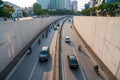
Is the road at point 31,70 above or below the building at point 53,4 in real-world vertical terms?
below

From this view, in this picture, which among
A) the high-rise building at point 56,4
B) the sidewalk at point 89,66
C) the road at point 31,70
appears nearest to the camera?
the road at point 31,70

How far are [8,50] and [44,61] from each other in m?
5.46

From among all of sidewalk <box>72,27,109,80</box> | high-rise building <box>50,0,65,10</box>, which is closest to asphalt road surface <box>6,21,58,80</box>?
sidewalk <box>72,27,109,80</box>

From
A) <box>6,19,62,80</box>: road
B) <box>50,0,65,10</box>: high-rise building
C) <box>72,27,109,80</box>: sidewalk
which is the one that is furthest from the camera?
<box>50,0,65,10</box>: high-rise building

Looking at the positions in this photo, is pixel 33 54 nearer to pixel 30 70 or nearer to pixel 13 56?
pixel 13 56

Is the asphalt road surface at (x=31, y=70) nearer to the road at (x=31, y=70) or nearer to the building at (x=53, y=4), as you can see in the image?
the road at (x=31, y=70)

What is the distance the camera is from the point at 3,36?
59.3 feet

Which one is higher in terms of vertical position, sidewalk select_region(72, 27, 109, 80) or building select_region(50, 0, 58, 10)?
building select_region(50, 0, 58, 10)

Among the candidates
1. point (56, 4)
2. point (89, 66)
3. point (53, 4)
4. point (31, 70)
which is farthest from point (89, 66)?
point (56, 4)

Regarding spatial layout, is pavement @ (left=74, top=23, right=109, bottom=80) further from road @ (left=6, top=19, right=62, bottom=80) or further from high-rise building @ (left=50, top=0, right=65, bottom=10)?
high-rise building @ (left=50, top=0, right=65, bottom=10)

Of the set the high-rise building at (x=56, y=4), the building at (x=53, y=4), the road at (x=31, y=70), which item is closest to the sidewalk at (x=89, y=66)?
the road at (x=31, y=70)

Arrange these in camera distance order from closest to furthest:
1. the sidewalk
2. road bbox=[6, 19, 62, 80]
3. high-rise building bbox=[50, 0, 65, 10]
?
road bbox=[6, 19, 62, 80], the sidewalk, high-rise building bbox=[50, 0, 65, 10]

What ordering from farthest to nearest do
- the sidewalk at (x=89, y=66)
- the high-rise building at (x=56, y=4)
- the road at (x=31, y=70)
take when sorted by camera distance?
the high-rise building at (x=56, y=4) < the sidewalk at (x=89, y=66) < the road at (x=31, y=70)

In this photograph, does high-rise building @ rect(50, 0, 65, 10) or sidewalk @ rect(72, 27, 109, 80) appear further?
high-rise building @ rect(50, 0, 65, 10)
